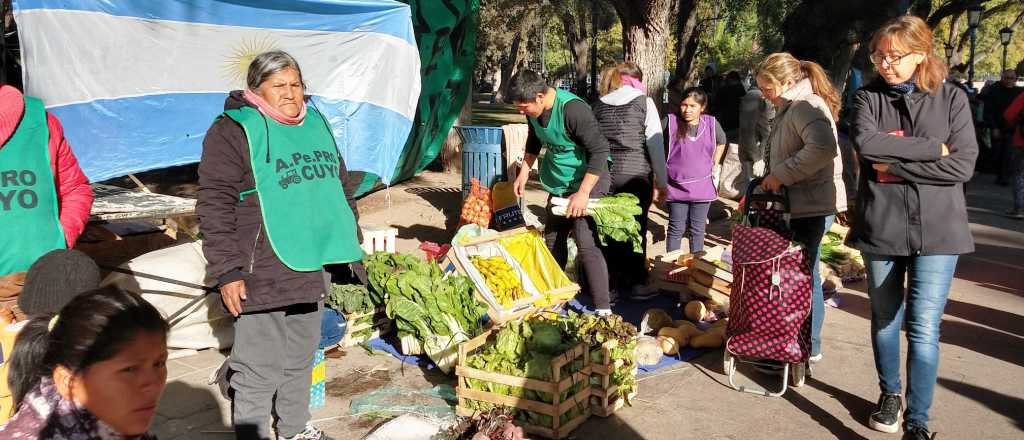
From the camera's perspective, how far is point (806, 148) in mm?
4359

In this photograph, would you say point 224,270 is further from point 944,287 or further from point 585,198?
point 944,287

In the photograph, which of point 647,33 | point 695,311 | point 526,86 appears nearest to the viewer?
point 526,86

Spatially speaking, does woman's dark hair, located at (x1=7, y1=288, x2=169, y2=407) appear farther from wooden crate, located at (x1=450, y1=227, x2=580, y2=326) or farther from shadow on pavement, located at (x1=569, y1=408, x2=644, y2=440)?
wooden crate, located at (x1=450, y1=227, x2=580, y2=326)

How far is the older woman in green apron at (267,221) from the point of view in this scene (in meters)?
3.25

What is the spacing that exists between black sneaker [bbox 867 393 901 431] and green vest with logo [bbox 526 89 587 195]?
8.18ft

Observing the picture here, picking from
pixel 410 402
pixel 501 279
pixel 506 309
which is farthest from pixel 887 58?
pixel 410 402

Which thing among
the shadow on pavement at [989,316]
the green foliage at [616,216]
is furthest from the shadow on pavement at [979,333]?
the green foliage at [616,216]

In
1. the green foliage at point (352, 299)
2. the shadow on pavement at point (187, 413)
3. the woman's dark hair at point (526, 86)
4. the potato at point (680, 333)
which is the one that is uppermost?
the woman's dark hair at point (526, 86)

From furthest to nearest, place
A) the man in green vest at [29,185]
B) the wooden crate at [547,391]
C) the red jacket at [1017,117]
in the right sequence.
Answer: the red jacket at [1017,117] < the wooden crate at [547,391] < the man in green vest at [29,185]

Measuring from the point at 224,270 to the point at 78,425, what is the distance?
1416 mm

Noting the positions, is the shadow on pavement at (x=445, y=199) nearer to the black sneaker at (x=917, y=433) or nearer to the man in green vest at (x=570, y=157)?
the man in green vest at (x=570, y=157)

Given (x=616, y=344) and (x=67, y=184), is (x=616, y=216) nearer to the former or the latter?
(x=616, y=344)

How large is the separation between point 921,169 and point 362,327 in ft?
11.9

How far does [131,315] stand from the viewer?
1922 millimetres
